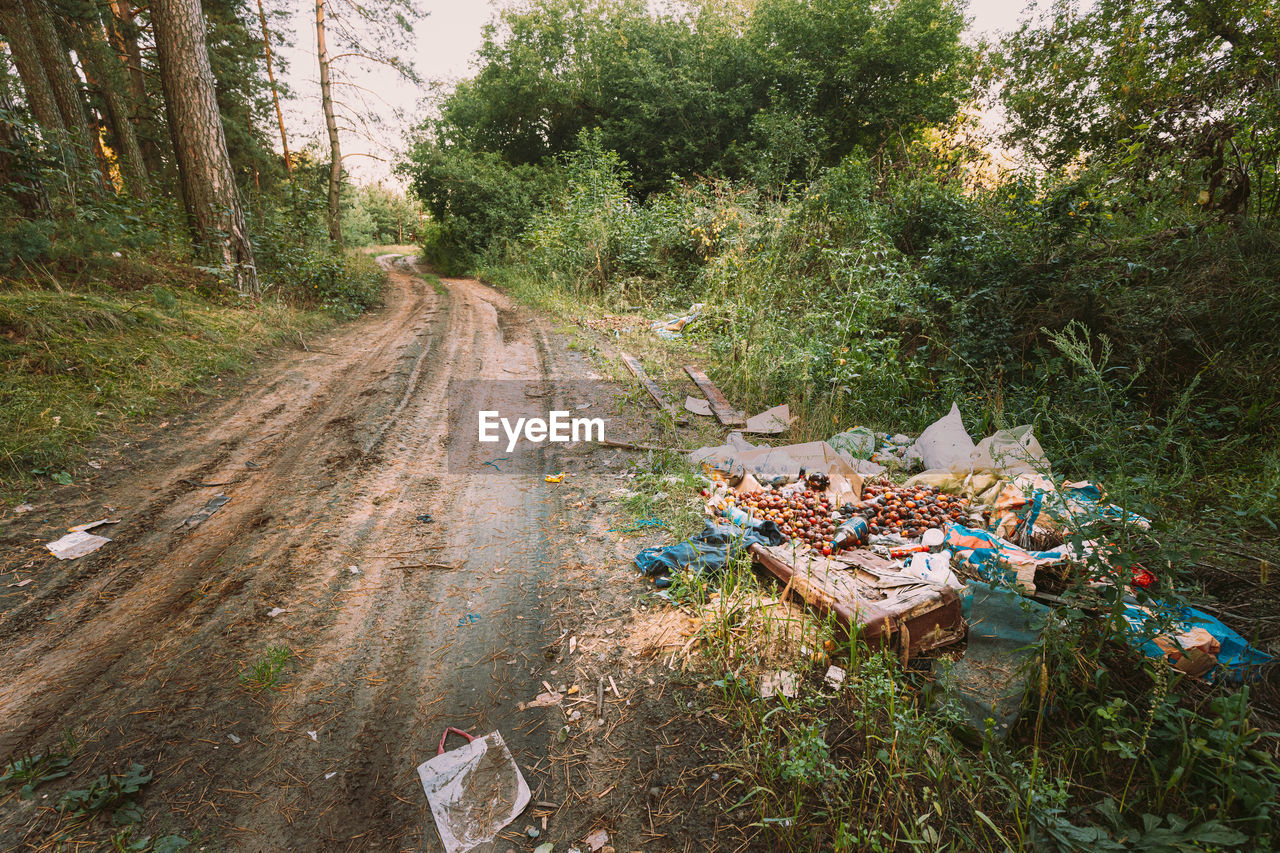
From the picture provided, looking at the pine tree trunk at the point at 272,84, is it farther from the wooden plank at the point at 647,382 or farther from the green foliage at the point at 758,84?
the wooden plank at the point at 647,382

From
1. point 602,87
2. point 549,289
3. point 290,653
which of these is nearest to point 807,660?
point 290,653

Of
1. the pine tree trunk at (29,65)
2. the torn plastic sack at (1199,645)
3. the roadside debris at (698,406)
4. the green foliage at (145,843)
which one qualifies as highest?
the pine tree trunk at (29,65)

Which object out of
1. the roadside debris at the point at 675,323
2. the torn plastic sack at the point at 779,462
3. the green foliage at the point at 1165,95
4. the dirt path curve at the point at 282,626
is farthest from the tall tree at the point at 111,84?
the green foliage at the point at 1165,95

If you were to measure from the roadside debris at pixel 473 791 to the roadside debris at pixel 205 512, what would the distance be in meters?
2.35

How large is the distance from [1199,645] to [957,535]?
44.8 inches

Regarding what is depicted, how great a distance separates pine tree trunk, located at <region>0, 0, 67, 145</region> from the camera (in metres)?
6.48

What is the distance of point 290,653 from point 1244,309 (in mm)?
6353

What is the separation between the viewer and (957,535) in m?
3.07

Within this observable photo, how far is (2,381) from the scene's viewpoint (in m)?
3.88

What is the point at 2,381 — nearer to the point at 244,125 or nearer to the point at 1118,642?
the point at 1118,642

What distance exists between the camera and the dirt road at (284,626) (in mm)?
1756

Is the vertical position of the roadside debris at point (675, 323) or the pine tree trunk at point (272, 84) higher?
the pine tree trunk at point (272, 84)

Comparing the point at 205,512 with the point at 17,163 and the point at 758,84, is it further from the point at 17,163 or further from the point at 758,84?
the point at 758,84

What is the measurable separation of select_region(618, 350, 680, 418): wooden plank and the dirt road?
1.74 metres
